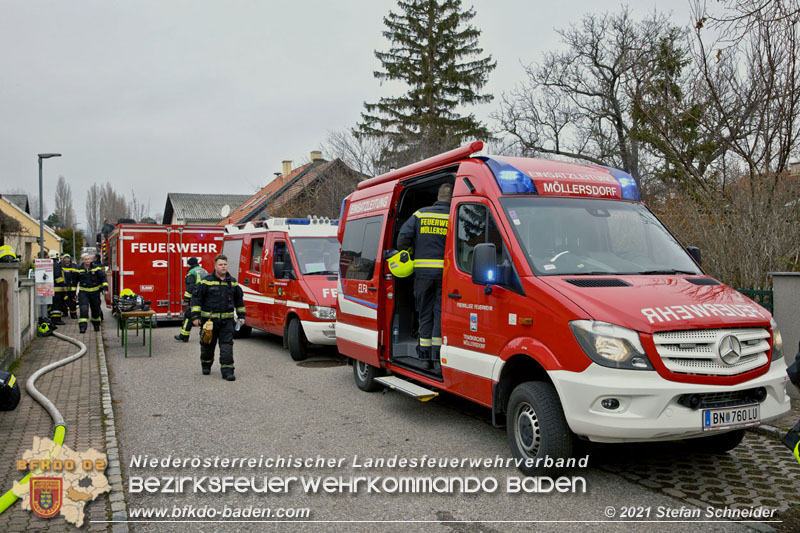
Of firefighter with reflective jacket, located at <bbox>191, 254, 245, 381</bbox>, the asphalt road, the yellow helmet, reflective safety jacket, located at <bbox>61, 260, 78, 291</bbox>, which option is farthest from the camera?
reflective safety jacket, located at <bbox>61, 260, 78, 291</bbox>

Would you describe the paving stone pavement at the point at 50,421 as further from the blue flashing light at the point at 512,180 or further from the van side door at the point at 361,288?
the blue flashing light at the point at 512,180

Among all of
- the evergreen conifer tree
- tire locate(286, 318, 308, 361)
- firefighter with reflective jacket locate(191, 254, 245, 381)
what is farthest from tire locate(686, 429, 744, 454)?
the evergreen conifer tree

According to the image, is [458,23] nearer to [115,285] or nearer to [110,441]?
[115,285]

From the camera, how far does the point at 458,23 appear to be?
32125mm

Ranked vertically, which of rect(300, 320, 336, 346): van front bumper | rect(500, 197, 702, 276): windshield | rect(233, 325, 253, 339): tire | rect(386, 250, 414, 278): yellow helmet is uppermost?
rect(500, 197, 702, 276): windshield

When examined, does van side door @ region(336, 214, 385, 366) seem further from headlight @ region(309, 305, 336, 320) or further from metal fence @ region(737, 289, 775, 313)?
metal fence @ region(737, 289, 775, 313)

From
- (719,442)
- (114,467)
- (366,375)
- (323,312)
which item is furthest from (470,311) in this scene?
(323,312)

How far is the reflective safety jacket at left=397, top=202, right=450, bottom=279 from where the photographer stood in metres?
6.99

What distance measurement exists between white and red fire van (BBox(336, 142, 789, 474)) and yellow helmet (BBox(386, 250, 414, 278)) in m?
0.88

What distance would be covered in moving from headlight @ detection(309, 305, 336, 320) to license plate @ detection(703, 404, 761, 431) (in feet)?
23.5

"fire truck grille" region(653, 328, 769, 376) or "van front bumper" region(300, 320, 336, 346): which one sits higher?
"fire truck grille" region(653, 328, 769, 376)

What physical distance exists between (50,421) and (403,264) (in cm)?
396

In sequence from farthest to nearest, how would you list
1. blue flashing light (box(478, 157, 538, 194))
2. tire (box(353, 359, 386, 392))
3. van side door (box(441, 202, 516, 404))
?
tire (box(353, 359, 386, 392)) < blue flashing light (box(478, 157, 538, 194)) < van side door (box(441, 202, 516, 404))

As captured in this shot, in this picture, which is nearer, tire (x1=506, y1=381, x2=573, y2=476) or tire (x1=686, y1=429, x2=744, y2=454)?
tire (x1=506, y1=381, x2=573, y2=476)
